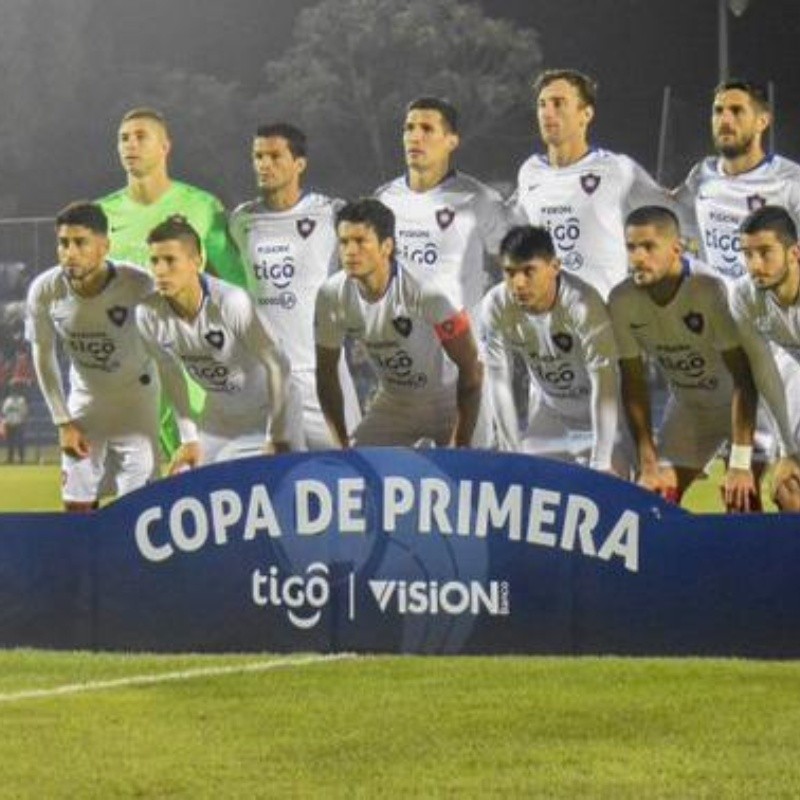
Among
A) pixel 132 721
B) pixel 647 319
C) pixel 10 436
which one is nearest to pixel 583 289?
pixel 647 319

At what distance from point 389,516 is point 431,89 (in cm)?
689

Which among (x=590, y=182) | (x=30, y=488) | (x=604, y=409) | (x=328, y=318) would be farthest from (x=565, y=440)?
(x=30, y=488)

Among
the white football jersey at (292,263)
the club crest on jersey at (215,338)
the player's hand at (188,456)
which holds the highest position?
the white football jersey at (292,263)

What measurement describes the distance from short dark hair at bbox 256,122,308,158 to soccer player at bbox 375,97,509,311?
74cm

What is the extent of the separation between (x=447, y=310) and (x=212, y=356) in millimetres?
1480

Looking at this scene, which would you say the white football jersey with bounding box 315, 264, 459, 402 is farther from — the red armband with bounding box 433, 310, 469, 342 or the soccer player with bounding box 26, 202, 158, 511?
the soccer player with bounding box 26, 202, 158, 511

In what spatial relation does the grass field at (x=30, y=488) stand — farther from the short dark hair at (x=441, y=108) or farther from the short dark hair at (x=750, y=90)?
the short dark hair at (x=750, y=90)

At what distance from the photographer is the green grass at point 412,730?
859cm

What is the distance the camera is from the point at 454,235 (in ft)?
46.8

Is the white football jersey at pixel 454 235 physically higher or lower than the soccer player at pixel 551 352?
higher

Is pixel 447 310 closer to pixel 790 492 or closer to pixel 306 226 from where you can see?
pixel 306 226

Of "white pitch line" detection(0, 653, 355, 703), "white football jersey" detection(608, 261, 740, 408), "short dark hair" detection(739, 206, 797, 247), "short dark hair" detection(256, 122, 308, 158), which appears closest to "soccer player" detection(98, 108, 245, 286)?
"short dark hair" detection(256, 122, 308, 158)

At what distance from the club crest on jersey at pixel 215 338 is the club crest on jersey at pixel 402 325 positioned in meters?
1.05

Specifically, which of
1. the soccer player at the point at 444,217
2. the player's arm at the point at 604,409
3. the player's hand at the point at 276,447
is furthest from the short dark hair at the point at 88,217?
the player's arm at the point at 604,409
